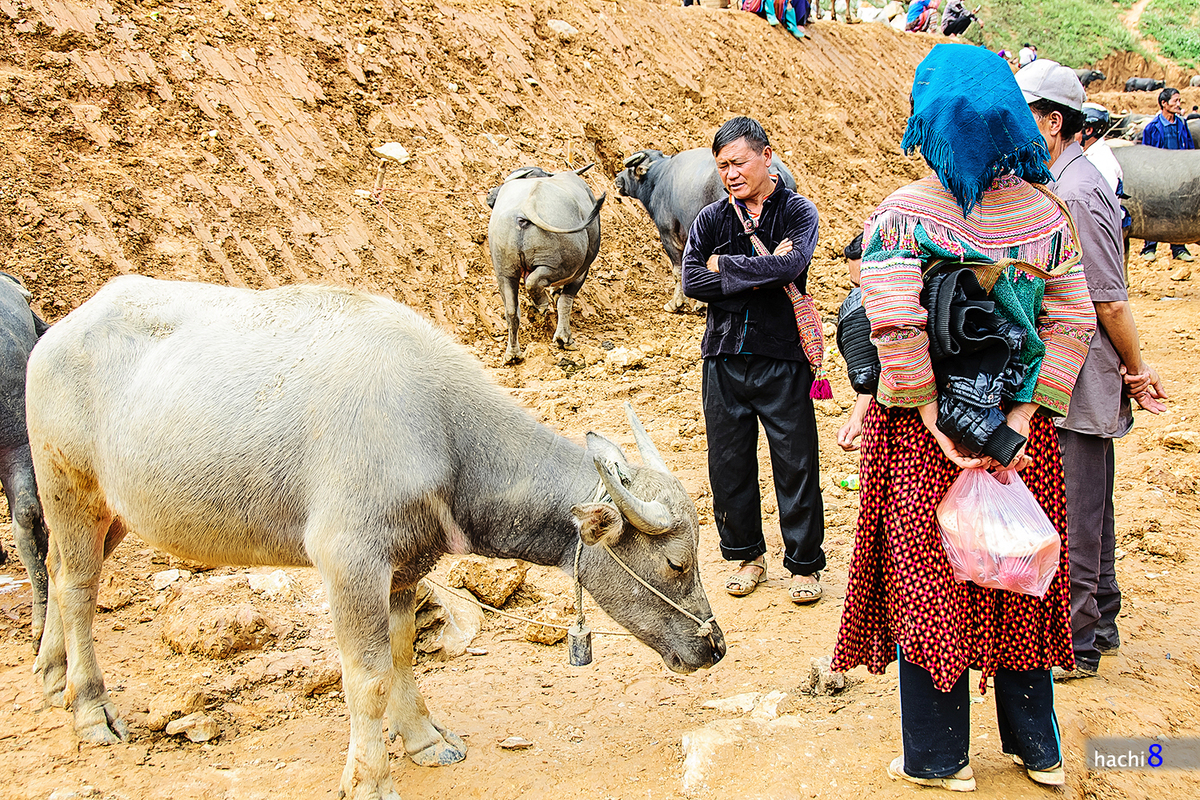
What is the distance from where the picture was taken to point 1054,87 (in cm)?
333

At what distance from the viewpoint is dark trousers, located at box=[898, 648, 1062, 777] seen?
2.55m

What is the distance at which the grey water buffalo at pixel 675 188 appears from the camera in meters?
9.80

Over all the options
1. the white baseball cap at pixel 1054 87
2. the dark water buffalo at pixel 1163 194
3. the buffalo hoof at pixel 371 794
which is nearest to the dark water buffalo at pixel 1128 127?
the dark water buffalo at pixel 1163 194

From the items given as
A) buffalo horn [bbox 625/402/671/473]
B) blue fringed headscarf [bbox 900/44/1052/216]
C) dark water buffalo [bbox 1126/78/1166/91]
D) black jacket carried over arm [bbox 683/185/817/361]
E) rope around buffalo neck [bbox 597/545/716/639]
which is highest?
dark water buffalo [bbox 1126/78/1166/91]

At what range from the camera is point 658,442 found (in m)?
6.58

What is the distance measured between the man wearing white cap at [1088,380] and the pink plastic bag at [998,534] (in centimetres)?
115

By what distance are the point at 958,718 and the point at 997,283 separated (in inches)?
52.5

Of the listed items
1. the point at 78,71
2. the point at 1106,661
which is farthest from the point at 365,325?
the point at 78,71

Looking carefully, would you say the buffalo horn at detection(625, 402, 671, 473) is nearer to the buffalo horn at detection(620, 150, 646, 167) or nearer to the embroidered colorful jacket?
the embroidered colorful jacket

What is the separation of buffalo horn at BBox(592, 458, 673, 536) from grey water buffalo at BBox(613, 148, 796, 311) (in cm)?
700

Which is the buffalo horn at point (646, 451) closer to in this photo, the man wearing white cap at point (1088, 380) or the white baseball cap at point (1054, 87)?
the man wearing white cap at point (1088, 380)

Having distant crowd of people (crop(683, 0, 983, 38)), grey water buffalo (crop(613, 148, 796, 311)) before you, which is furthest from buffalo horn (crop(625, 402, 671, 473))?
distant crowd of people (crop(683, 0, 983, 38))

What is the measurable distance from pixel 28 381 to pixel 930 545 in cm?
352

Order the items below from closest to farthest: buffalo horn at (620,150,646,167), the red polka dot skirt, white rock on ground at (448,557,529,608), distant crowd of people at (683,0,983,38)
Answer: the red polka dot skirt
white rock on ground at (448,557,529,608)
buffalo horn at (620,150,646,167)
distant crowd of people at (683,0,983,38)
